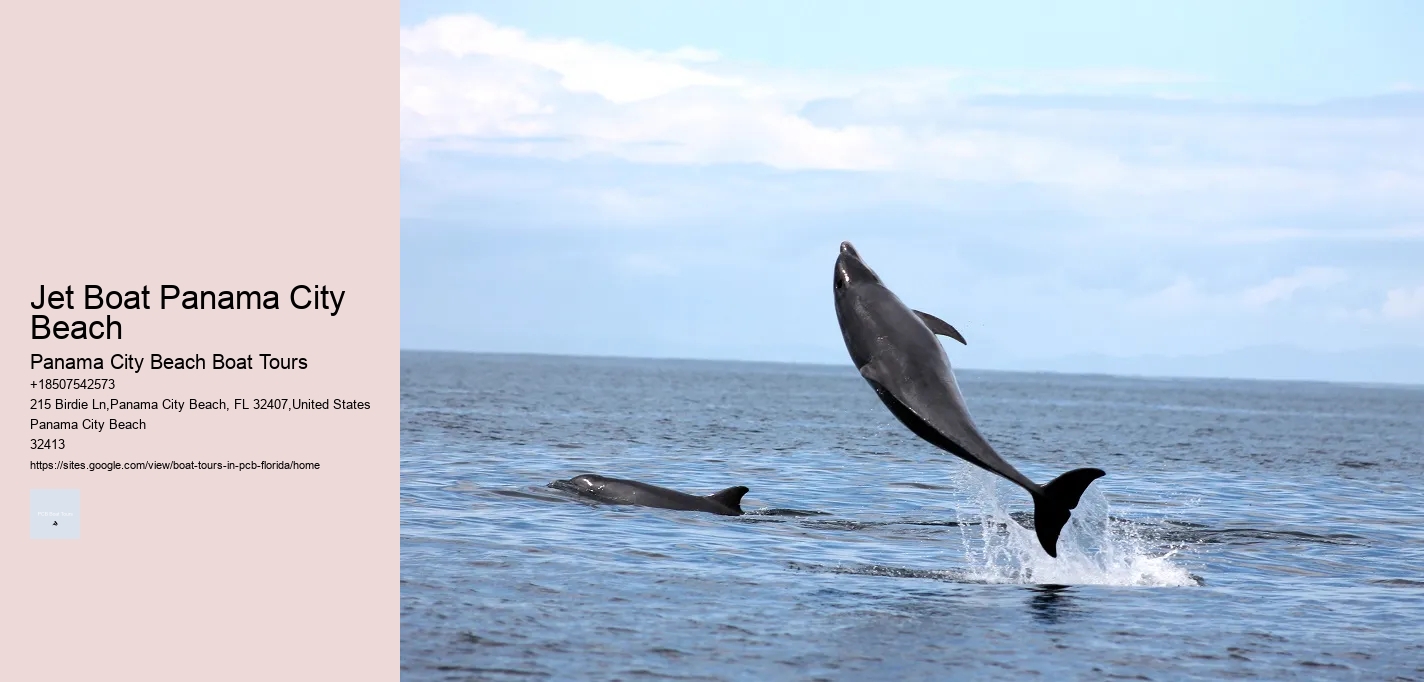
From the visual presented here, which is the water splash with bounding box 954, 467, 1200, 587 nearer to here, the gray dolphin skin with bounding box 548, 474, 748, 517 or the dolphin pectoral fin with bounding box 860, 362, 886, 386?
the gray dolphin skin with bounding box 548, 474, 748, 517

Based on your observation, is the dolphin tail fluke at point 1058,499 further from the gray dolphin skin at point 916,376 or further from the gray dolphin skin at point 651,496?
the gray dolphin skin at point 651,496

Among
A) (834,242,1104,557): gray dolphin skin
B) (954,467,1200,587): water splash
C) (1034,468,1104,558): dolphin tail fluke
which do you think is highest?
(834,242,1104,557): gray dolphin skin

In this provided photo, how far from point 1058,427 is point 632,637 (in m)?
71.1

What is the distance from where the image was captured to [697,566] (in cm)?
2081

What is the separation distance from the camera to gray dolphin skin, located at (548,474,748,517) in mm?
27625

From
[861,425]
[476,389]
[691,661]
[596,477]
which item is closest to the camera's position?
[691,661]

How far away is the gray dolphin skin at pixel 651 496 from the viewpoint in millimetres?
27625

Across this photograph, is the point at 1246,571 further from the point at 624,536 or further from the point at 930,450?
the point at 930,450

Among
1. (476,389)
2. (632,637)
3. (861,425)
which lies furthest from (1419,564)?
(476,389)

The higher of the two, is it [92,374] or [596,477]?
[92,374]

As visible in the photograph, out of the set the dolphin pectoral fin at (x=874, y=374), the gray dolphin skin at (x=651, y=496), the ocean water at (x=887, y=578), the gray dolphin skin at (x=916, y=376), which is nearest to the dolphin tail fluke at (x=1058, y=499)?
the gray dolphin skin at (x=916, y=376)

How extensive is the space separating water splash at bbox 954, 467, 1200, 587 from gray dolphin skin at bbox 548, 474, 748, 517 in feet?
14.0

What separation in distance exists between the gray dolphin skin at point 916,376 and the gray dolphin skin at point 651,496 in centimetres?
1198

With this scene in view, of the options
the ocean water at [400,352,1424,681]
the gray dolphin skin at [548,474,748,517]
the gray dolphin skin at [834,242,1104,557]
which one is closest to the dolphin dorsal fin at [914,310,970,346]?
the gray dolphin skin at [834,242,1104,557]
